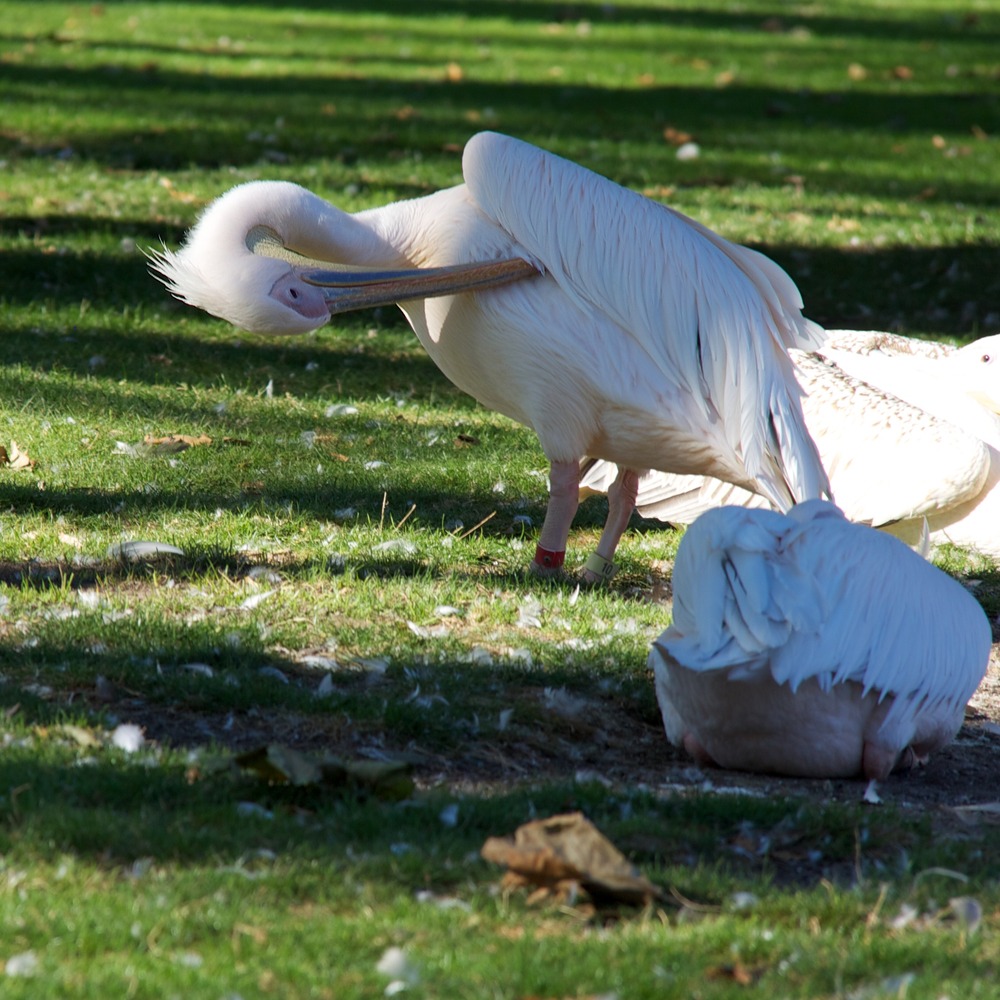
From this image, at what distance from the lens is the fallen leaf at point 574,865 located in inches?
113

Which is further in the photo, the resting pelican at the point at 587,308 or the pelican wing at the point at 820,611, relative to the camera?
the resting pelican at the point at 587,308

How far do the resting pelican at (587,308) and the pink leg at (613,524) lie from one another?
11.2 inches

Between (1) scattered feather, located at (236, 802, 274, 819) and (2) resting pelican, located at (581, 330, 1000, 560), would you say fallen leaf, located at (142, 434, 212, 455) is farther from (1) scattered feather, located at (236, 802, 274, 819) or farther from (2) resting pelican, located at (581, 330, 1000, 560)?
(1) scattered feather, located at (236, 802, 274, 819)

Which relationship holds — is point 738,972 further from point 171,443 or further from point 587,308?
point 171,443

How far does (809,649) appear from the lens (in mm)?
3588

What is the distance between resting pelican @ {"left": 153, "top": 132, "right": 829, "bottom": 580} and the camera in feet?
16.0

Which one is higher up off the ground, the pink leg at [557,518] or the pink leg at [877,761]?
the pink leg at [557,518]

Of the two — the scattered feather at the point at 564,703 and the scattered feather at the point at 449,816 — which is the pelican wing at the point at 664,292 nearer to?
the scattered feather at the point at 564,703

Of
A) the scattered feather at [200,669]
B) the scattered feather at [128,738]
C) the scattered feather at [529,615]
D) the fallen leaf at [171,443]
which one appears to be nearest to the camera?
the scattered feather at [128,738]

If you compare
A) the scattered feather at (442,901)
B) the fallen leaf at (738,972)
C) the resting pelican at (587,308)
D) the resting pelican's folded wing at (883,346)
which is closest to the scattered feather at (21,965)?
the scattered feather at (442,901)

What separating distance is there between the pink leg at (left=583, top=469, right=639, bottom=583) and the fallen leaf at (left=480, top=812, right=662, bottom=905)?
231 centimetres

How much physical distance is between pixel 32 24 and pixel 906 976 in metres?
17.5

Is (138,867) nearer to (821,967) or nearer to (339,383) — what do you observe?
(821,967)

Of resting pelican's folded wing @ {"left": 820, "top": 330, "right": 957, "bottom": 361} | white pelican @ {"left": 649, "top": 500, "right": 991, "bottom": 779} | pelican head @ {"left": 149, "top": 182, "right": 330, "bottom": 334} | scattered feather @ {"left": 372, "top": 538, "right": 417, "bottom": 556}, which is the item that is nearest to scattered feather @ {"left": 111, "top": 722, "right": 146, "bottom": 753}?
white pelican @ {"left": 649, "top": 500, "right": 991, "bottom": 779}
